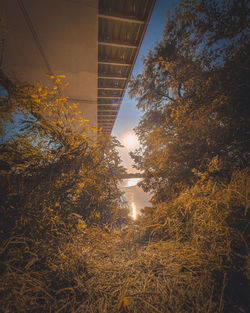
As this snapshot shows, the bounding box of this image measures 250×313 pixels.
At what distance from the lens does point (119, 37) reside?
4.28 m

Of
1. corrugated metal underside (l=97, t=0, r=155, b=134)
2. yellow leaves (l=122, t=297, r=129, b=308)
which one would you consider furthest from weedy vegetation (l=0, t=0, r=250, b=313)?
corrugated metal underside (l=97, t=0, r=155, b=134)

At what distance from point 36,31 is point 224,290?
23.1ft

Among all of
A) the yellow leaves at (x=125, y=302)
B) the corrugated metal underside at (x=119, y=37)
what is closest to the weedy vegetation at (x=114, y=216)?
the yellow leaves at (x=125, y=302)

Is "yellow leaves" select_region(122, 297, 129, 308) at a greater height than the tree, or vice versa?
the tree

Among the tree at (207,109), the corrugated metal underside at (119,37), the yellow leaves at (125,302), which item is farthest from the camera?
the corrugated metal underside at (119,37)

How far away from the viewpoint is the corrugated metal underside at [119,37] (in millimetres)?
3523

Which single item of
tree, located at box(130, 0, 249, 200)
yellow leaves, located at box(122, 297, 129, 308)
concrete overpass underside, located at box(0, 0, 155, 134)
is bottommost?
yellow leaves, located at box(122, 297, 129, 308)

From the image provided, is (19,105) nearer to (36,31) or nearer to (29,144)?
(29,144)

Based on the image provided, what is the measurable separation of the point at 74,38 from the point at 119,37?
163 centimetres

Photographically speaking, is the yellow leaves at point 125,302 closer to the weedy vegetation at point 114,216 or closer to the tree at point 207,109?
the weedy vegetation at point 114,216

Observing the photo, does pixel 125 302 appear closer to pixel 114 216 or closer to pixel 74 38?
pixel 114 216

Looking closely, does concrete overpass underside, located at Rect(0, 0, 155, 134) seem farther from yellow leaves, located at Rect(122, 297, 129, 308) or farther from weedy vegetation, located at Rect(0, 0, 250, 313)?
yellow leaves, located at Rect(122, 297, 129, 308)

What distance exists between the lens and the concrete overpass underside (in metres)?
3.27

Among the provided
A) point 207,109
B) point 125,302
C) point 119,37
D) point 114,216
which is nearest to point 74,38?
point 119,37
